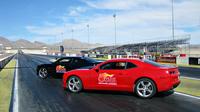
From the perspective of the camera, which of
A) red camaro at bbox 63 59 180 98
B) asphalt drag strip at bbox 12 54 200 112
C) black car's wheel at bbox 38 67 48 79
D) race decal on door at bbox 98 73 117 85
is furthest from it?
black car's wheel at bbox 38 67 48 79

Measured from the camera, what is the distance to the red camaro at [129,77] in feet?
30.9

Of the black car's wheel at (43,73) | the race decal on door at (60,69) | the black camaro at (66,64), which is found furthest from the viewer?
the black car's wheel at (43,73)

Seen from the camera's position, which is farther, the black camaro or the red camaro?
the black camaro

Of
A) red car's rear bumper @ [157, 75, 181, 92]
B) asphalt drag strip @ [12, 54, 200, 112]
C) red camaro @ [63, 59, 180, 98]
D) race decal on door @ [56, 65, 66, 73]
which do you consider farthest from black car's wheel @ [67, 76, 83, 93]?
race decal on door @ [56, 65, 66, 73]

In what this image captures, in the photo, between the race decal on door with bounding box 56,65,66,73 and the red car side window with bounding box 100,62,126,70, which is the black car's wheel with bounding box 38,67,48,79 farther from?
the red car side window with bounding box 100,62,126,70

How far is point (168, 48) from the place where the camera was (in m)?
71.8

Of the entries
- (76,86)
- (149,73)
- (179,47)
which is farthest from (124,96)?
(179,47)

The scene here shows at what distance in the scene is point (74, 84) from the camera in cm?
1112

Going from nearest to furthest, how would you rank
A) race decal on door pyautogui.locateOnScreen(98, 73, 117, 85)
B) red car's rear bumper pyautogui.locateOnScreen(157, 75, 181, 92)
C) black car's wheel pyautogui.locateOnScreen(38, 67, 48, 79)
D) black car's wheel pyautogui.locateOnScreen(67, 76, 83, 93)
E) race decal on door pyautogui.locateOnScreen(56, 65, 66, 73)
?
red car's rear bumper pyautogui.locateOnScreen(157, 75, 181, 92) < race decal on door pyautogui.locateOnScreen(98, 73, 117, 85) < black car's wheel pyautogui.locateOnScreen(67, 76, 83, 93) < race decal on door pyautogui.locateOnScreen(56, 65, 66, 73) < black car's wheel pyautogui.locateOnScreen(38, 67, 48, 79)

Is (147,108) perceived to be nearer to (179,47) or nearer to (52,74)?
(52,74)

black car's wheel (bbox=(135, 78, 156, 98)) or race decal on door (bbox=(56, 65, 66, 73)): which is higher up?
race decal on door (bbox=(56, 65, 66, 73))

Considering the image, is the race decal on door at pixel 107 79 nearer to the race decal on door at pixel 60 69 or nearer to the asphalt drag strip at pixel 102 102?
the asphalt drag strip at pixel 102 102

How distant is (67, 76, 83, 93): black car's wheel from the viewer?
1096 cm

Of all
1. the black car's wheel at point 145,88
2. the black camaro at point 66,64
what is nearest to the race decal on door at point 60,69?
the black camaro at point 66,64
